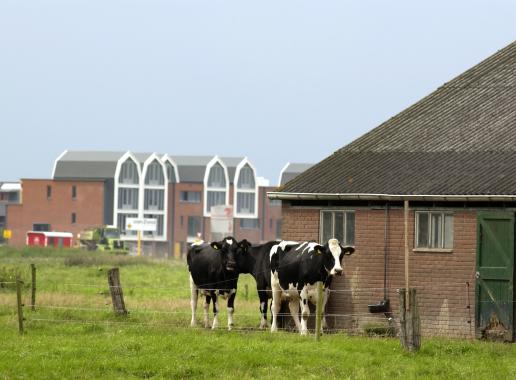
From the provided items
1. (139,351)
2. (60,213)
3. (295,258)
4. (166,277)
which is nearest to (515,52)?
(295,258)

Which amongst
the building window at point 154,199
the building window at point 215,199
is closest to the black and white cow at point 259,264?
the building window at point 154,199

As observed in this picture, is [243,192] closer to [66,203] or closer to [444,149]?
[66,203]

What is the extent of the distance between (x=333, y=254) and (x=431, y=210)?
2447mm

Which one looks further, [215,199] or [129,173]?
[215,199]

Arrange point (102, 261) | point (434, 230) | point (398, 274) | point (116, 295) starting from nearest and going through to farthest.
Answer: point (434, 230) < point (398, 274) < point (116, 295) < point (102, 261)

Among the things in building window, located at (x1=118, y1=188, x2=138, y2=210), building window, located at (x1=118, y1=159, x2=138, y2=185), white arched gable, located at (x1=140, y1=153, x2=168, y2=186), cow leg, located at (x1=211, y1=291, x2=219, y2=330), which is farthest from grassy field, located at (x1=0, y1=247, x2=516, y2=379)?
white arched gable, located at (x1=140, y1=153, x2=168, y2=186)

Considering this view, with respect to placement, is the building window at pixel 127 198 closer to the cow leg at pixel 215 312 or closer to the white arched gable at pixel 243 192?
the white arched gable at pixel 243 192

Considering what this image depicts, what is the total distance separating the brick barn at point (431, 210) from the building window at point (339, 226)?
0.02 metres

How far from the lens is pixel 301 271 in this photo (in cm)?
3150

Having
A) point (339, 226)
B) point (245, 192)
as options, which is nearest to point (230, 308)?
point (339, 226)

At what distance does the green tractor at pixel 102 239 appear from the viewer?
12119 centimetres

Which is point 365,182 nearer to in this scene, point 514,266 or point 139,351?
point 514,266

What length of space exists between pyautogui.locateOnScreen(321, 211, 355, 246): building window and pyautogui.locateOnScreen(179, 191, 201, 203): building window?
11923cm

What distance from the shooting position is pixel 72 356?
24281mm
